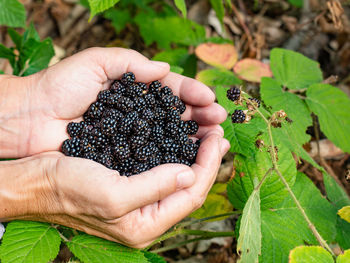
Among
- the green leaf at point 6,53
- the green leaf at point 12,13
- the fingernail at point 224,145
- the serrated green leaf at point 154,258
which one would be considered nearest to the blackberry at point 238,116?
the fingernail at point 224,145

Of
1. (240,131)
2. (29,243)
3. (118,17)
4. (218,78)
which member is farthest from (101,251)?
(118,17)

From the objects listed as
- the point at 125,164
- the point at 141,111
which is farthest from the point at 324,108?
the point at 125,164

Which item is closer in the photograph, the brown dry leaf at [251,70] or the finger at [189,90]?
the finger at [189,90]

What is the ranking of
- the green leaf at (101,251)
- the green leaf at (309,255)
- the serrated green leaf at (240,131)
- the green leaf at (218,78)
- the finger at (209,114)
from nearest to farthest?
the green leaf at (309,255)
the green leaf at (101,251)
the serrated green leaf at (240,131)
the finger at (209,114)
the green leaf at (218,78)

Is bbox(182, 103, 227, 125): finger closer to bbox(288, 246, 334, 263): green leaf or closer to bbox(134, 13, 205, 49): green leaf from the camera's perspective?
bbox(288, 246, 334, 263): green leaf

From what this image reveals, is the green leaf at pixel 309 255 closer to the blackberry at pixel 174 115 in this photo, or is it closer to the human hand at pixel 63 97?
the human hand at pixel 63 97

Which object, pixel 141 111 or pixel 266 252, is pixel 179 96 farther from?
pixel 266 252
